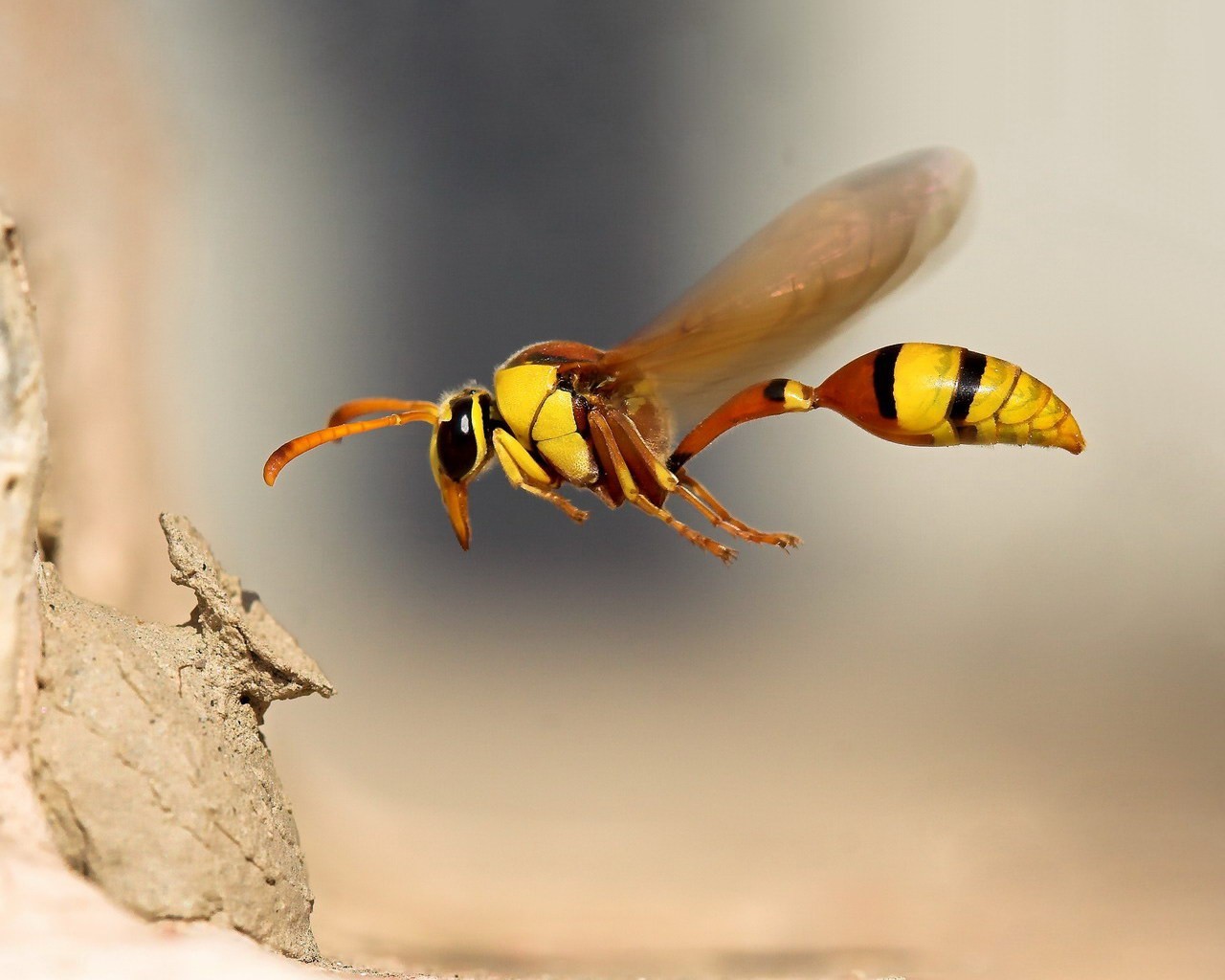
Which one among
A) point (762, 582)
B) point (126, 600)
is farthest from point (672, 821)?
point (126, 600)

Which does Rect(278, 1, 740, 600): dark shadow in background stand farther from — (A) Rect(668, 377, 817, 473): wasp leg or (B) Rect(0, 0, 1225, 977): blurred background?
(A) Rect(668, 377, 817, 473): wasp leg

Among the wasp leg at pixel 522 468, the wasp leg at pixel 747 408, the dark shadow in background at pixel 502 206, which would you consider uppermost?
the dark shadow in background at pixel 502 206

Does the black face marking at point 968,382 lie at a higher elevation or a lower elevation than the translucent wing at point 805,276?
lower

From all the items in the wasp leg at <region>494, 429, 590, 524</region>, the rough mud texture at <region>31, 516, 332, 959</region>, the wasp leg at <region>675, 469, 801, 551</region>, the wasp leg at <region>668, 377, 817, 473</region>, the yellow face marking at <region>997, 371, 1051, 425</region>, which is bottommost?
the rough mud texture at <region>31, 516, 332, 959</region>

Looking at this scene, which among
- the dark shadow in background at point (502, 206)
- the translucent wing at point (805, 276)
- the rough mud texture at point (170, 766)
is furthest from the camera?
the dark shadow in background at point (502, 206)

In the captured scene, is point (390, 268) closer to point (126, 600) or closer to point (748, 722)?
point (126, 600)

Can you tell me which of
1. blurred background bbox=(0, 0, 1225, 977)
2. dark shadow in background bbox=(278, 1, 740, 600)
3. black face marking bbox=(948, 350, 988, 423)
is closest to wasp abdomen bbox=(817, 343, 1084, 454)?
black face marking bbox=(948, 350, 988, 423)

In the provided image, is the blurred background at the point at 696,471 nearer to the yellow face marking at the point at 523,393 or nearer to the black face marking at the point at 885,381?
the black face marking at the point at 885,381

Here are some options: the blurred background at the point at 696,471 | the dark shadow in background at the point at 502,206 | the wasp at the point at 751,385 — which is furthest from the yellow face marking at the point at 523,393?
the dark shadow in background at the point at 502,206

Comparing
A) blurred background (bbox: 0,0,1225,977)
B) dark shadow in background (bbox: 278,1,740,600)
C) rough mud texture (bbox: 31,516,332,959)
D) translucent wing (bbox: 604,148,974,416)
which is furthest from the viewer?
dark shadow in background (bbox: 278,1,740,600)
